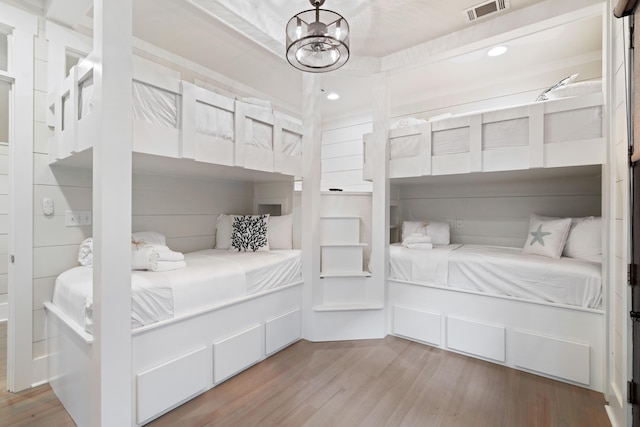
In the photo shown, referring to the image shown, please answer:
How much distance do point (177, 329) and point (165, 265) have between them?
44 cm

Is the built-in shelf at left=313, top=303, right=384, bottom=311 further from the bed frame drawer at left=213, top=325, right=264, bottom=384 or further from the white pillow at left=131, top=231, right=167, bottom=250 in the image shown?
the white pillow at left=131, top=231, right=167, bottom=250

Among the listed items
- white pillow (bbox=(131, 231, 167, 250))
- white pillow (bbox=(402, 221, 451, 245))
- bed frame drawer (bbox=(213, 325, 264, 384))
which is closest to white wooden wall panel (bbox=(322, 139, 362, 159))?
white pillow (bbox=(402, 221, 451, 245))

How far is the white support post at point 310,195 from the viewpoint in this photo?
2703mm

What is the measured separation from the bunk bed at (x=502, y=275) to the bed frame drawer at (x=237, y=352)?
1320 millimetres

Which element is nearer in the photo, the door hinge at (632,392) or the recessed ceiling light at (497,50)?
the door hinge at (632,392)

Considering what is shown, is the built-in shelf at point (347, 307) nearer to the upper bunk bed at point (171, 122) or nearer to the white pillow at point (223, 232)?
the white pillow at point (223, 232)

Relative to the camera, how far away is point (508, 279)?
2279mm

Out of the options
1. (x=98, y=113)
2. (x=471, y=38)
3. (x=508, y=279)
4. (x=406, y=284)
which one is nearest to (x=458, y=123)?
(x=471, y=38)

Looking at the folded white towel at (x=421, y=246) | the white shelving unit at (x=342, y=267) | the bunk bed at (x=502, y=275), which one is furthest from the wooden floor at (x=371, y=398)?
the folded white towel at (x=421, y=246)

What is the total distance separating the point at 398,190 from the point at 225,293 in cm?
249

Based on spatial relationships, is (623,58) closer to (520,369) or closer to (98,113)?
(520,369)

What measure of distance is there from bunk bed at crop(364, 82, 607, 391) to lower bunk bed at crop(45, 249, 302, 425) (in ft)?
4.31

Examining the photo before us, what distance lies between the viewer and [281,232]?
3.03 metres

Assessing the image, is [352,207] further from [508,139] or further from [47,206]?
[47,206]
